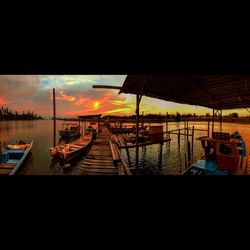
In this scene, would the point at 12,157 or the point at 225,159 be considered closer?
the point at 225,159

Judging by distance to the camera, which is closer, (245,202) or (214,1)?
(214,1)

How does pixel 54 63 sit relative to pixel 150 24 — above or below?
below

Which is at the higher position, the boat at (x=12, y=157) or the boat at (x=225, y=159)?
the boat at (x=225, y=159)

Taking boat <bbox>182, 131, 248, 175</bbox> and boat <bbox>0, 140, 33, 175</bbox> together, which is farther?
boat <bbox>0, 140, 33, 175</bbox>

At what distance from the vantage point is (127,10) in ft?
5.10

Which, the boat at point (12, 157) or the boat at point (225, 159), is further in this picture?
the boat at point (12, 157)

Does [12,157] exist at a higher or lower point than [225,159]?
lower

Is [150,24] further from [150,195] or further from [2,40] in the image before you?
[150,195]

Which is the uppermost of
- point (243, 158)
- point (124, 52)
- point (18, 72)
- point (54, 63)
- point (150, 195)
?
point (124, 52)

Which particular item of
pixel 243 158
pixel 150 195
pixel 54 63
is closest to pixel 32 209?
pixel 150 195

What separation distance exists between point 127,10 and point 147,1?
25cm

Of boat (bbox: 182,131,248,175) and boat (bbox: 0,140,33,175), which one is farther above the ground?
boat (bbox: 182,131,248,175)

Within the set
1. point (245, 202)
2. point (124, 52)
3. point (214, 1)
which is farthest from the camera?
point (245, 202)

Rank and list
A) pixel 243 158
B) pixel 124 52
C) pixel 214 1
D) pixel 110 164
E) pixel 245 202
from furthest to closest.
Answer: pixel 110 164, pixel 243 158, pixel 245 202, pixel 124 52, pixel 214 1
